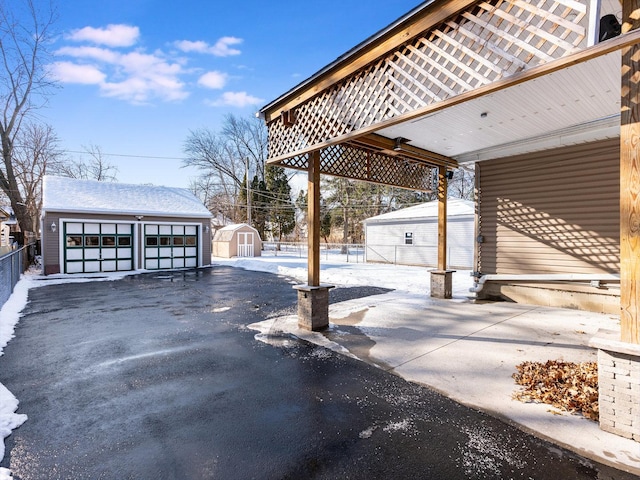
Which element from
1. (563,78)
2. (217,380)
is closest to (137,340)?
(217,380)

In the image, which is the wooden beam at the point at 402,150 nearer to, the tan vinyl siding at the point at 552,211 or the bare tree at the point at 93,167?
the tan vinyl siding at the point at 552,211

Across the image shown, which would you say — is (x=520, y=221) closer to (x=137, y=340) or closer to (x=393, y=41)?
(x=393, y=41)

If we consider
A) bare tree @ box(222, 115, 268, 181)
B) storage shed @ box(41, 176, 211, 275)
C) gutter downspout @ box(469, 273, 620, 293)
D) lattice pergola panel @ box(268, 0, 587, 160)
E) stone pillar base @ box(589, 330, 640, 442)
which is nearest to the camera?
stone pillar base @ box(589, 330, 640, 442)

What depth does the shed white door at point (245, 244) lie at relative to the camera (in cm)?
2189

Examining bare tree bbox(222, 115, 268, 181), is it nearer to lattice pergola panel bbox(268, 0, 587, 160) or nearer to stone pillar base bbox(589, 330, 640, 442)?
lattice pergola panel bbox(268, 0, 587, 160)

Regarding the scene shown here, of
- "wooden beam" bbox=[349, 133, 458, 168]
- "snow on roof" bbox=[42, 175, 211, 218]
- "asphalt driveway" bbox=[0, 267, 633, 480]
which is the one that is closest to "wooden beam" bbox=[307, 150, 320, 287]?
"wooden beam" bbox=[349, 133, 458, 168]

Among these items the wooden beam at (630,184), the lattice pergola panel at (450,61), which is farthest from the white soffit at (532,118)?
the wooden beam at (630,184)

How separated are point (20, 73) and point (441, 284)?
24.6 meters

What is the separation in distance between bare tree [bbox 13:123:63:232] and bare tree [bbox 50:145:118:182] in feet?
14.5

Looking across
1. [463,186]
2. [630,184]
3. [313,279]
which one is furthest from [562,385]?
[463,186]

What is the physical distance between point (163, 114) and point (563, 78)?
71.1 feet

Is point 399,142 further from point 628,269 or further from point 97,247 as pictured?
point 97,247

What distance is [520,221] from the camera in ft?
23.3

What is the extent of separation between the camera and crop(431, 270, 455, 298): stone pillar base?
7.54m
